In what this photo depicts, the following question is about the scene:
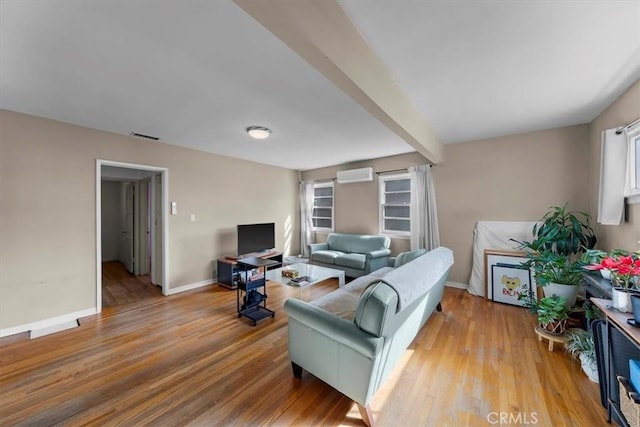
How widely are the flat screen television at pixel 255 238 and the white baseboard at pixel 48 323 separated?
6.90 ft

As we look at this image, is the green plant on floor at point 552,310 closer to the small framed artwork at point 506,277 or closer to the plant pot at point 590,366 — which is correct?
the plant pot at point 590,366

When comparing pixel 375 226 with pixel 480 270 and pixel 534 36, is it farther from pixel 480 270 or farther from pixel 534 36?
pixel 534 36

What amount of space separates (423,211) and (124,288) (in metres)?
5.38

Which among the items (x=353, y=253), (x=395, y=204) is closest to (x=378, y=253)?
(x=353, y=253)

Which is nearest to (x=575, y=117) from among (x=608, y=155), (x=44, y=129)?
(x=608, y=155)

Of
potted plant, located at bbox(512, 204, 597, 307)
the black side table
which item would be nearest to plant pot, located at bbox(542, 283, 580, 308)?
potted plant, located at bbox(512, 204, 597, 307)

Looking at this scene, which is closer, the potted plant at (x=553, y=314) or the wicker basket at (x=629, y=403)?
the wicker basket at (x=629, y=403)

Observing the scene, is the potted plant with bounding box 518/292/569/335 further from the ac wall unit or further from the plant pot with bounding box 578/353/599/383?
the ac wall unit

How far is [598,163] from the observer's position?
278 centimetres

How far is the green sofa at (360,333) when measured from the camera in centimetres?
143

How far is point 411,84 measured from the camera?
2.11 meters

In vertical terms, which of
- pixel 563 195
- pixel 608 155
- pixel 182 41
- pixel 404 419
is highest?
pixel 182 41

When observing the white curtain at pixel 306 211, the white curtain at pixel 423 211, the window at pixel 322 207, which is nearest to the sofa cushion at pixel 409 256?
the white curtain at pixel 423 211

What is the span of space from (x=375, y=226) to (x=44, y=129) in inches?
199
